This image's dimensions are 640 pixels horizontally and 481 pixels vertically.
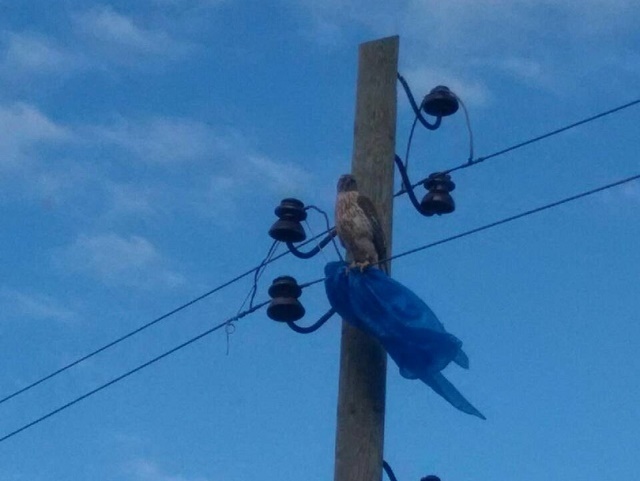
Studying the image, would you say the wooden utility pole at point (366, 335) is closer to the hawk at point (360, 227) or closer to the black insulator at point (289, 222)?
the hawk at point (360, 227)

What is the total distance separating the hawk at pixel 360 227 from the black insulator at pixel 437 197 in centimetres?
60

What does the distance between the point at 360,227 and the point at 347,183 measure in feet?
0.89

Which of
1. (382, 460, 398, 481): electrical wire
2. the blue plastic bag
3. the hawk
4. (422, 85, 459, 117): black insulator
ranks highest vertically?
(422, 85, 459, 117): black insulator

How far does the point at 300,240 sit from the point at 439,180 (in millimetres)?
819

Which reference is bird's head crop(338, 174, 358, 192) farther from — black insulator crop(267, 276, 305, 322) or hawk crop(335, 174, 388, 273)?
black insulator crop(267, 276, 305, 322)

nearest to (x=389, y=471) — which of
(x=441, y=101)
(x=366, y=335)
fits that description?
(x=366, y=335)

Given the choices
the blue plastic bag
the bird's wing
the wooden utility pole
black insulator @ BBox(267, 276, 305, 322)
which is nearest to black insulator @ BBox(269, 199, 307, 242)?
black insulator @ BBox(267, 276, 305, 322)

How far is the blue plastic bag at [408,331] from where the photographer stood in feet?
20.9

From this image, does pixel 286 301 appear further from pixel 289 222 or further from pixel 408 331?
pixel 408 331

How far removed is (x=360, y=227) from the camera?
6586mm

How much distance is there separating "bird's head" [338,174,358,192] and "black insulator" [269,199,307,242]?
41 cm

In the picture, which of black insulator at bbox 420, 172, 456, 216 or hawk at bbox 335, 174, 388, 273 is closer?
hawk at bbox 335, 174, 388, 273

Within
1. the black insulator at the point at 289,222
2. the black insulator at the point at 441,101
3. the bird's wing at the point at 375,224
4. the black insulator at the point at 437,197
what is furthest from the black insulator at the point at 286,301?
the black insulator at the point at 441,101

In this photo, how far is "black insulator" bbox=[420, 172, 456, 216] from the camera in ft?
23.6
